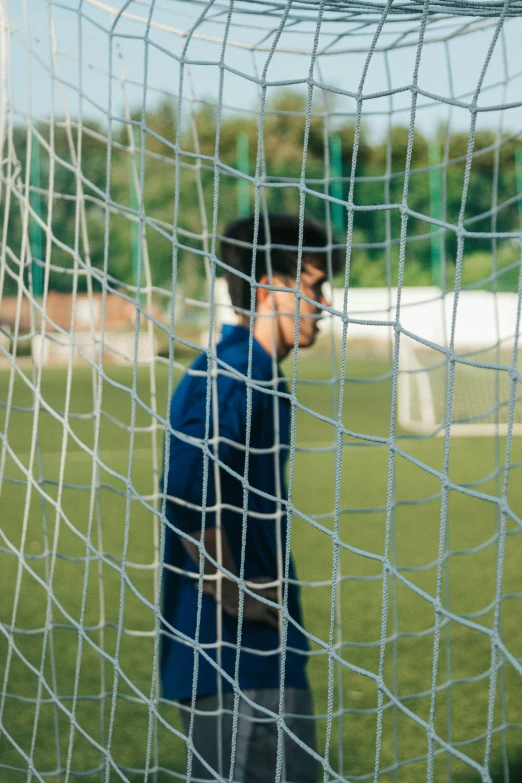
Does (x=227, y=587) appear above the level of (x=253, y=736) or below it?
above

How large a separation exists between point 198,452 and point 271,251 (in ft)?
1.87

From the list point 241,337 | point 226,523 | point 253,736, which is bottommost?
point 253,736

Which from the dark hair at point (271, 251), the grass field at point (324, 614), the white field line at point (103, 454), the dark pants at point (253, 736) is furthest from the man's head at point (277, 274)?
the white field line at point (103, 454)

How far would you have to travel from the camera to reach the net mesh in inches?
62.9

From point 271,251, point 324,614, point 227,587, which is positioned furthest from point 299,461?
point 227,587

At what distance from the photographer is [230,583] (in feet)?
6.16

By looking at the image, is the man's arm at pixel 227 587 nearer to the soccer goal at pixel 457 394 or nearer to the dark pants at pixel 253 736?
the dark pants at pixel 253 736

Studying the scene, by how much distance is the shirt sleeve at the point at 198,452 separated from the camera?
182 cm

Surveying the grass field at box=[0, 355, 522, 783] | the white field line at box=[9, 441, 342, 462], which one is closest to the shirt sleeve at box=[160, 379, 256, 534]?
the grass field at box=[0, 355, 522, 783]

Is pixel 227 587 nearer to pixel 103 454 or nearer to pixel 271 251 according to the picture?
pixel 271 251

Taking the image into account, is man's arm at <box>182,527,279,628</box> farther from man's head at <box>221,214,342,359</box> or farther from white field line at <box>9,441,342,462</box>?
white field line at <box>9,441,342,462</box>

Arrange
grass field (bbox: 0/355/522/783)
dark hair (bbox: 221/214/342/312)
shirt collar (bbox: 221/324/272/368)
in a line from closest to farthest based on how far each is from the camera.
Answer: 1. shirt collar (bbox: 221/324/272/368)
2. dark hair (bbox: 221/214/342/312)
3. grass field (bbox: 0/355/522/783)

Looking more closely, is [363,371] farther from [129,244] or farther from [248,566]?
[248,566]

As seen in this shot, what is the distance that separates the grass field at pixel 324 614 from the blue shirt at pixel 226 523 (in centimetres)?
10
